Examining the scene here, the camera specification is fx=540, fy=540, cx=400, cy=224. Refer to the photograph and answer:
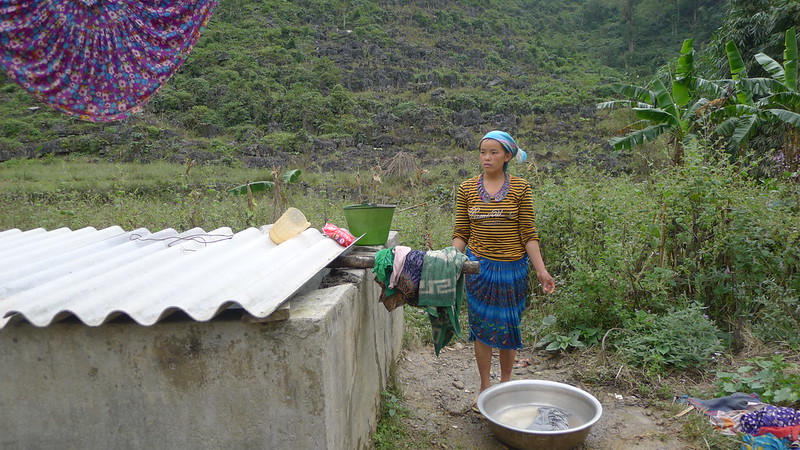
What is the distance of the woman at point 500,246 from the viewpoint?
262cm

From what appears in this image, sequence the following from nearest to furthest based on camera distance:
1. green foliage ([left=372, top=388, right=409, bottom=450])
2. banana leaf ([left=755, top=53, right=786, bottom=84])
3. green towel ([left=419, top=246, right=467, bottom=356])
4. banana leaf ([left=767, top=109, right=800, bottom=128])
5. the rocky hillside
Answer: green towel ([left=419, top=246, right=467, bottom=356]) → green foliage ([left=372, top=388, right=409, bottom=450]) → banana leaf ([left=767, top=109, right=800, bottom=128]) → banana leaf ([left=755, top=53, right=786, bottom=84]) → the rocky hillside

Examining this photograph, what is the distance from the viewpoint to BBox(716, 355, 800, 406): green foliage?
2.68 meters

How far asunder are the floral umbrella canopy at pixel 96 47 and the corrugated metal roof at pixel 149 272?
66 cm

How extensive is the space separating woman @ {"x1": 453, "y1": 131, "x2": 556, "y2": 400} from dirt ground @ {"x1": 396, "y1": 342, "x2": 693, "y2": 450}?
0.50m

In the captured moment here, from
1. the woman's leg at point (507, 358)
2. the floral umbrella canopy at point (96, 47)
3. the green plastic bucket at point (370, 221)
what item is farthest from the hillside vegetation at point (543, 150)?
the floral umbrella canopy at point (96, 47)

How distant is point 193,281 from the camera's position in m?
2.04

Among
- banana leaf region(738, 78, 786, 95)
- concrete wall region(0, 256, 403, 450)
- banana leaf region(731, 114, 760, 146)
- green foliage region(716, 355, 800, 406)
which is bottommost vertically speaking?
green foliage region(716, 355, 800, 406)

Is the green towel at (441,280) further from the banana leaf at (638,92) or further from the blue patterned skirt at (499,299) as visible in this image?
the banana leaf at (638,92)

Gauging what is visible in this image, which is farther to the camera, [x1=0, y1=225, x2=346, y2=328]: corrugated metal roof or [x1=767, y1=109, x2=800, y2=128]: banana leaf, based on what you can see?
[x1=767, y1=109, x2=800, y2=128]: banana leaf

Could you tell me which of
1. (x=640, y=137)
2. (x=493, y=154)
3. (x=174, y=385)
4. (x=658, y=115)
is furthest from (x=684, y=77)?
(x=174, y=385)

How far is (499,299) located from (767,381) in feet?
4.98

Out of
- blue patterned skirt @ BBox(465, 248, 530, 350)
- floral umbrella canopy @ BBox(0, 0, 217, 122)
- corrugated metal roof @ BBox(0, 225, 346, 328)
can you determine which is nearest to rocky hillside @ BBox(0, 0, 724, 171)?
blue patterned skirt @ BBox(465, 248, 530, 350)

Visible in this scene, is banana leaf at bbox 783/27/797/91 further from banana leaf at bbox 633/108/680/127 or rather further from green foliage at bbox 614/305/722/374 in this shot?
green foliage at bbox 614/305/722/374

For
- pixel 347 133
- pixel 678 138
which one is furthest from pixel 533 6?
pixel 678 138
